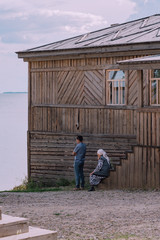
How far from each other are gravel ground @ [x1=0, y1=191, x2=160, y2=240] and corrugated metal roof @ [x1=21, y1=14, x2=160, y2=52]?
646 cm

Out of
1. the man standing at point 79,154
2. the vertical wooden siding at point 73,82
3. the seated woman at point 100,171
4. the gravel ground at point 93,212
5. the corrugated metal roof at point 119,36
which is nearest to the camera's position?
the gravel ground at point 93,212

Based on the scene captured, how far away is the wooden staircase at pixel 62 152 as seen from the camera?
70.2 feet

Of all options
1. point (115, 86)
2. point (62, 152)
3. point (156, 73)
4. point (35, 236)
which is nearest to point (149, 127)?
point (156, 73)

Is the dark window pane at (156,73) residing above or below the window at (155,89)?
above

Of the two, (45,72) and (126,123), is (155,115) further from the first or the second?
(45,72)

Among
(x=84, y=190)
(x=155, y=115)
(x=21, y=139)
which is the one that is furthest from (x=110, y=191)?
(x=21, y=139)

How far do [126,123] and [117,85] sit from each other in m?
1.44

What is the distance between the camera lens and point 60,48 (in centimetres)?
2283

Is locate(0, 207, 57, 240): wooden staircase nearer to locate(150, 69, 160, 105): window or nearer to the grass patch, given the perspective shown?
locate(150, 69, 160, 105): window

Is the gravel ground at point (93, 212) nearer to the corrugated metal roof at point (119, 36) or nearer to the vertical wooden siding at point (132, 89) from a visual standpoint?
the vertical wooden siding at point (132, 89)

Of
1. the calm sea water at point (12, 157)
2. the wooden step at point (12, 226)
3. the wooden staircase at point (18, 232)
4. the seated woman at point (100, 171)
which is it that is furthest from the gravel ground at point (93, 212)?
the calm sea water at point (12, 157)

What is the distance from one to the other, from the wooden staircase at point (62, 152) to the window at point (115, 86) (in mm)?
1337

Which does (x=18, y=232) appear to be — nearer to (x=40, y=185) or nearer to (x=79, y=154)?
(x=79, y=154)

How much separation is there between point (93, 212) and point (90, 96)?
936 centimetres
